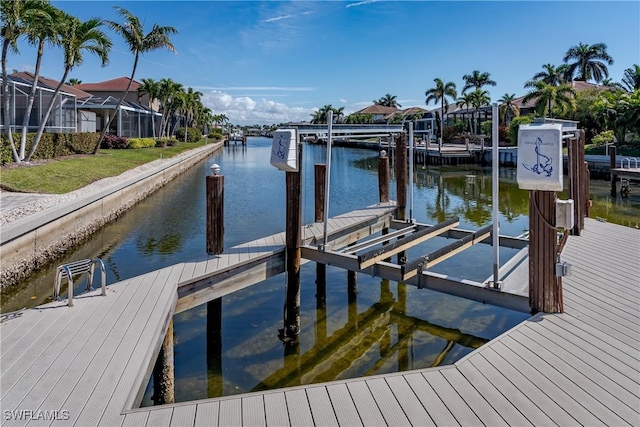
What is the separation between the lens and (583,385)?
3.80m

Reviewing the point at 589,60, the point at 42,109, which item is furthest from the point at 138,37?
the point at 589,60

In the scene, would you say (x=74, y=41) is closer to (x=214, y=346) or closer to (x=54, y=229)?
(x=54, y=229)

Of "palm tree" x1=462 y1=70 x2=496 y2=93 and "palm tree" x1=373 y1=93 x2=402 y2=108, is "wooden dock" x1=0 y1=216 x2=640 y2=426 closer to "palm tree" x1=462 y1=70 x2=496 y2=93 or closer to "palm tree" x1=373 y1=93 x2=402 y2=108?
"palm tree" x1=462 y1=70 x2=496 y2=93

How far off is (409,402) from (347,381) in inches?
22.8

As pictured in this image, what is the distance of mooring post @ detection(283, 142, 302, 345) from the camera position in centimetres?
729

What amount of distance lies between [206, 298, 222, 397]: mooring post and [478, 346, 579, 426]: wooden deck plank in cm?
357

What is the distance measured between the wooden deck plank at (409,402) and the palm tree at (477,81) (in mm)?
57126

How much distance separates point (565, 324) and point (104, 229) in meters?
13.3

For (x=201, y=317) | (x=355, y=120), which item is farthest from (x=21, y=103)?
(x=355, y=120)

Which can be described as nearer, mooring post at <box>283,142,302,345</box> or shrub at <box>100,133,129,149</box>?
mooring post at <box>283,142,302,345</box>

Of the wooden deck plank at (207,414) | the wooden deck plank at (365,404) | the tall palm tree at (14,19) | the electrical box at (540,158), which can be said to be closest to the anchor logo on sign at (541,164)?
the electrical box at (540,158)

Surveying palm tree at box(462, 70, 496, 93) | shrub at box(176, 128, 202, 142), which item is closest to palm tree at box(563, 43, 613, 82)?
palm tree at box(462, 70, 496, 93)

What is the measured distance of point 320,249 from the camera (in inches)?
297

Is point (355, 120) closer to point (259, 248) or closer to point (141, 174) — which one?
point (141, 174)
